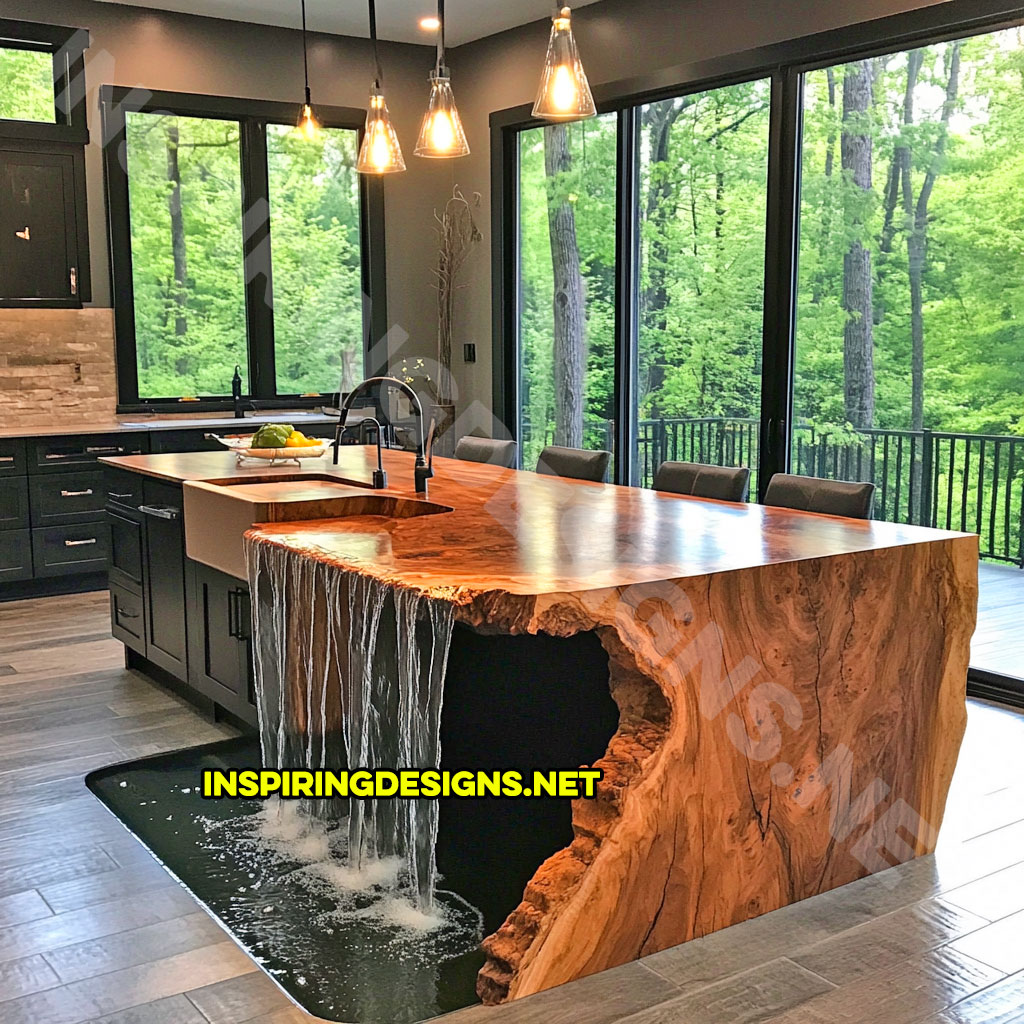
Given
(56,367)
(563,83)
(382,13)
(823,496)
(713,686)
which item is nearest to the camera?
(713,686)

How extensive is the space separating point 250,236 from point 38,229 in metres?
1.28

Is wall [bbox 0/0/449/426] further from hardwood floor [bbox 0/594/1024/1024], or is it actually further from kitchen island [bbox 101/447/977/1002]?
kitchen island [bbox 101/447/977/1002]

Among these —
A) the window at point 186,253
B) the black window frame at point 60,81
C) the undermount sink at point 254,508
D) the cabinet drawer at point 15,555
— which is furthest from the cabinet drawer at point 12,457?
the undermount sink at point 254,508

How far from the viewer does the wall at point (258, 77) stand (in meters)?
6.58

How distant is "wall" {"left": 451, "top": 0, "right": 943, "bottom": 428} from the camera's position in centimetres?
520

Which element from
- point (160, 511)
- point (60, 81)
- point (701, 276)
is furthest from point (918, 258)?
point (60, 81)

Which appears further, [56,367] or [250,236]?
[250,236]

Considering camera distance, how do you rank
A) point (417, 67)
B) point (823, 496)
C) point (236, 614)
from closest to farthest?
point (823, 496), point (236, 614), point (417, 67)

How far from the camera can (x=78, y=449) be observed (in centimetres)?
625

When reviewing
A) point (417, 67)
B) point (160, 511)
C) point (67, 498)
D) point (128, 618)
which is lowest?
point (128, 618)

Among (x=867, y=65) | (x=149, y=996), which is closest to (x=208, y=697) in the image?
(x=149, y=996)

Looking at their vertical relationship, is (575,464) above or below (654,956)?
above

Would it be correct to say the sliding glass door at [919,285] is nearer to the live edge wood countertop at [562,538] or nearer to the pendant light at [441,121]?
the live edge wood countertop at [562,538]

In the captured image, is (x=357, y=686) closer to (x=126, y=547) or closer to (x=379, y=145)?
(x=379, y=145)
